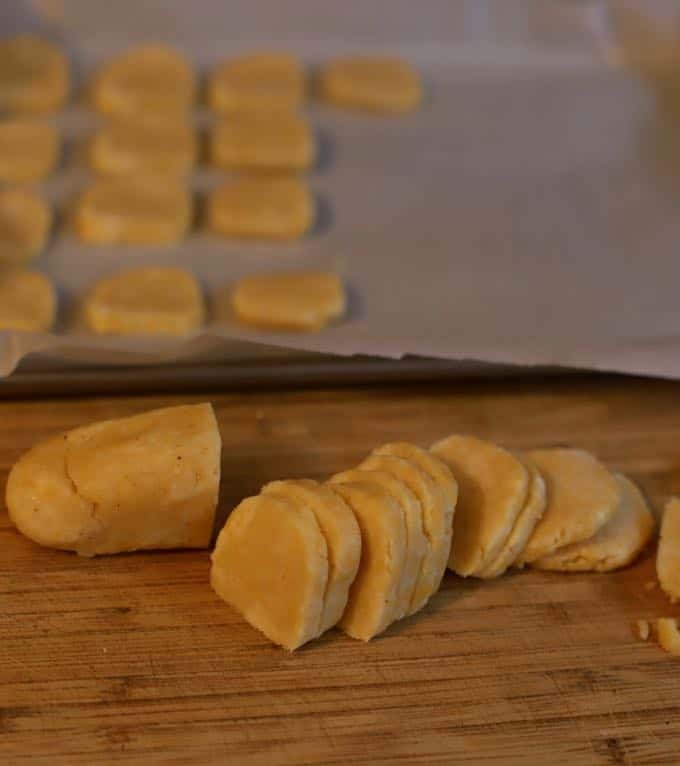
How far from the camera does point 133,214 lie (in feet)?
10.3

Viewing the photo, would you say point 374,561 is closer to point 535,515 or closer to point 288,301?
point 535,515

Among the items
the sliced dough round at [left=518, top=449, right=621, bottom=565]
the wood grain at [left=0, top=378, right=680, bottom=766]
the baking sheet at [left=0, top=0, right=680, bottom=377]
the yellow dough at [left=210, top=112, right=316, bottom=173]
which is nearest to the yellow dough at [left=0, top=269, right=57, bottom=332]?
the baking sheet at [left=0, top=0, right=680, bottom=377]

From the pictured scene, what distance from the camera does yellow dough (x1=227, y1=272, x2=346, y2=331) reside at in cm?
283

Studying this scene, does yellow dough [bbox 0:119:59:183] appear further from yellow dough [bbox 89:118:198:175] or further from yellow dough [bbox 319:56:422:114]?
yellow dough [bbox 319:56:422:114]

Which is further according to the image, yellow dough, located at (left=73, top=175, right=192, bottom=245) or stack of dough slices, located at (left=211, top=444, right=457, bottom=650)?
yellow dough, located at (left=73, top=175, right=192, bottom=245)

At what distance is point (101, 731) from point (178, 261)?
1.51 m

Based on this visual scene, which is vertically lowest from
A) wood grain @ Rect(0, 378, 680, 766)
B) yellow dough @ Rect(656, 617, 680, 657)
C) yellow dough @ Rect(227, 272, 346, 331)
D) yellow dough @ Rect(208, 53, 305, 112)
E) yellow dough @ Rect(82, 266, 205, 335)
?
wood grain @ Rect(0, 378, 680, 766)

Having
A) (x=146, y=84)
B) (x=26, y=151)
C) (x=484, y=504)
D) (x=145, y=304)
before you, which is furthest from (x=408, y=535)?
(x=146, y=84)

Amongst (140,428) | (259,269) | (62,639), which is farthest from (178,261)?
(62,639)

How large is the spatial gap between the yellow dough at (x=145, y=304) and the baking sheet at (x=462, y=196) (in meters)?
0.09

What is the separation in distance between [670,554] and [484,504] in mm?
422

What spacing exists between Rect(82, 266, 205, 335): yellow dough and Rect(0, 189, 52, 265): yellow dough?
9.7 inches

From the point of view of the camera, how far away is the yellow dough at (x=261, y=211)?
3.17 metres

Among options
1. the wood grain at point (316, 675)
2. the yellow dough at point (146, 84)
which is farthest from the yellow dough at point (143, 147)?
the wood grain at point (316, 675)
